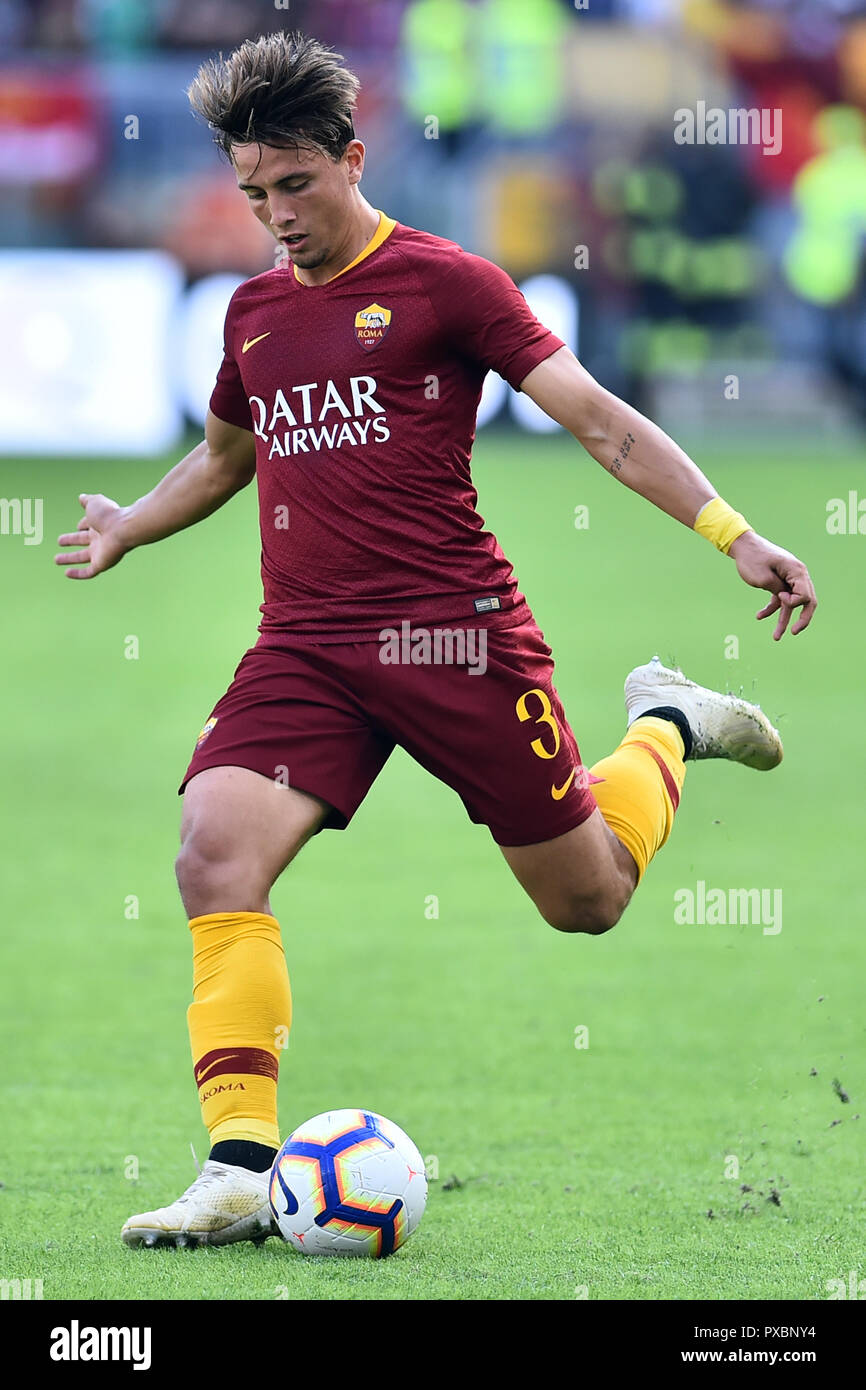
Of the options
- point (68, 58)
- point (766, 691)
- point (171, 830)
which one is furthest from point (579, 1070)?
point (68, 58)

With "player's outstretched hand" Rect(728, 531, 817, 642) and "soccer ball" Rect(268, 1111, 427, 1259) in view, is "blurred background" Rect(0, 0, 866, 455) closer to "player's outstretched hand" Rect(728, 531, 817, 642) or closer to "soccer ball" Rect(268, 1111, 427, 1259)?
"player's outstretched hand" Rect(728, 531, 817, 642)

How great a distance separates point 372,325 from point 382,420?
20 cm

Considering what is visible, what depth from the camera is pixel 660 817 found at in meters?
5.19

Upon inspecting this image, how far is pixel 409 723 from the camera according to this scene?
4.52 metres

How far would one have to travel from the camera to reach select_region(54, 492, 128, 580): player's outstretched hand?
5.24m

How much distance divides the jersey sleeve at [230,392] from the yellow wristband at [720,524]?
1.12 metres

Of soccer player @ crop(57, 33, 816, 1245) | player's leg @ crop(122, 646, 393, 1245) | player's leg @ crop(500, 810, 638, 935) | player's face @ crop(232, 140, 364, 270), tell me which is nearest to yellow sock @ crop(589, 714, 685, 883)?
player's leg @ crop(500, 810, 638, 935)

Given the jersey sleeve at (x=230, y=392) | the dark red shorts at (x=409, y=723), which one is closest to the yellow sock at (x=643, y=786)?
the dark red shorts at (x=409, y=723)

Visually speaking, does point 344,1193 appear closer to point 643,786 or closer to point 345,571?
point 345,571

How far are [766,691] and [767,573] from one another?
7.57 m

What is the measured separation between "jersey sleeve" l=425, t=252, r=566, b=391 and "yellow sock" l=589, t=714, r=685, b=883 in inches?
45.4

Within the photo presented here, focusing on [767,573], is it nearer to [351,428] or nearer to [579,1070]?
[351,428]

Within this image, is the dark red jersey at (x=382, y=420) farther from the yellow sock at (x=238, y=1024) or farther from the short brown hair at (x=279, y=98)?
the yellow sock at (x=238, y=1024)
